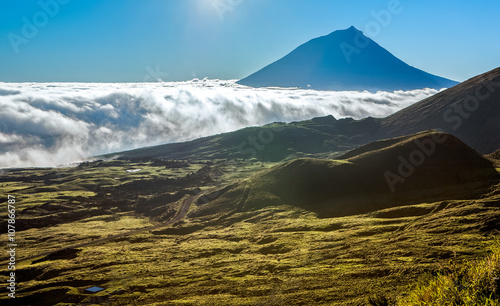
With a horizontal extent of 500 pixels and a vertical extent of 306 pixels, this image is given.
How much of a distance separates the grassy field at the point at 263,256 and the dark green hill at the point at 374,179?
671 centimetres

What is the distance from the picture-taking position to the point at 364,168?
11569 centimetres

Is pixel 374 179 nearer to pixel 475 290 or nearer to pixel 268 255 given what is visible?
pixel 268 255

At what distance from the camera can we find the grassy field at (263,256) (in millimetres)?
46844

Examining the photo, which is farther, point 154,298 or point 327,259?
point 327,259

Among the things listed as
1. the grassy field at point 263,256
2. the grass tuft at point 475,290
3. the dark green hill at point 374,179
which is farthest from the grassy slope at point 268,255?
the grass tuft at point 475,290

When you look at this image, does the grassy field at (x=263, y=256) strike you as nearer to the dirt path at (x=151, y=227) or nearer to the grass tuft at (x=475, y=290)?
the dirt path at (x=151, y=227)

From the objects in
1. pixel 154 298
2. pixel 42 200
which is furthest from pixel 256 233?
pixel 42 200

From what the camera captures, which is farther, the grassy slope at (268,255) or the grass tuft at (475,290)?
the grassy slope at (268,255)

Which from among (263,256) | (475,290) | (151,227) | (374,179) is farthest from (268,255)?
(151,227)

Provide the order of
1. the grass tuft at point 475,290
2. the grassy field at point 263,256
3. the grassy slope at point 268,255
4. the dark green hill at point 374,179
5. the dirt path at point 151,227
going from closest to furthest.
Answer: the grass tuft at point 475,290 < the grassy field at point 263,256 < the grassy slope at point 268,255 < the dirt path at point 151,227 < the dark green hill at point 374,179

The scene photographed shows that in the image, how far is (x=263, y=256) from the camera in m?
71.0

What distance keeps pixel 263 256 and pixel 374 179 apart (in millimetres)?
54722

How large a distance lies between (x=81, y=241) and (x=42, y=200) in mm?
77045

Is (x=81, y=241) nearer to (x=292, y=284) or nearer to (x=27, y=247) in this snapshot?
(x=27, y=247)
